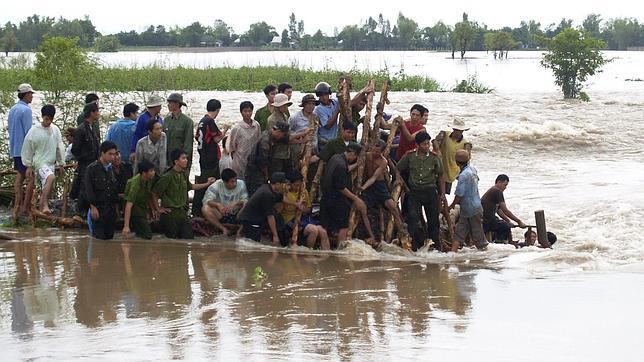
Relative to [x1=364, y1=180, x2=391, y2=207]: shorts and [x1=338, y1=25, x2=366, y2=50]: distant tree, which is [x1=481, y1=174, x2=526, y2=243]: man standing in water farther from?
[x1=338, y1=25, x2=366, y2=50]: distant tree

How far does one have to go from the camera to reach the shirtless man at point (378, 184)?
10664mm

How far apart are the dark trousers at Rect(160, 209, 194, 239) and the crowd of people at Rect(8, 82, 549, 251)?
12mm

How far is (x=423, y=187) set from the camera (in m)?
10.6

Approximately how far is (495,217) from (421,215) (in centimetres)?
118

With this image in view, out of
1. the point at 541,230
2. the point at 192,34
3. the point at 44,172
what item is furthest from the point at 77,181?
the point at 192,34

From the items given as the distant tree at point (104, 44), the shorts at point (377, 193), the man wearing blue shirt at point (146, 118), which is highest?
the distant tree at point (104, 44)

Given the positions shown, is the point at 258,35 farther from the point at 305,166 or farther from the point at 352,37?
the point at 305,166

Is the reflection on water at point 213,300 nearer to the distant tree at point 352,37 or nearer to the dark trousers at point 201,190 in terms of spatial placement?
the dark trousers at point 201,190

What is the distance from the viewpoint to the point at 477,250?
10.9 m

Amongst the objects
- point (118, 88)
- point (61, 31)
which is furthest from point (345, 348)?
point (61, 31)

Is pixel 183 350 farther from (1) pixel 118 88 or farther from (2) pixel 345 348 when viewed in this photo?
(1) pixel 118 88

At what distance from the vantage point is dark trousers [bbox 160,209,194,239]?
35.9 ft

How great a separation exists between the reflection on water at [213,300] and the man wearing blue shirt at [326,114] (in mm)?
1614

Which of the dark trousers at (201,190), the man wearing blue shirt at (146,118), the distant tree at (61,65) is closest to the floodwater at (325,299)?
the dark trousers at (201,190)
